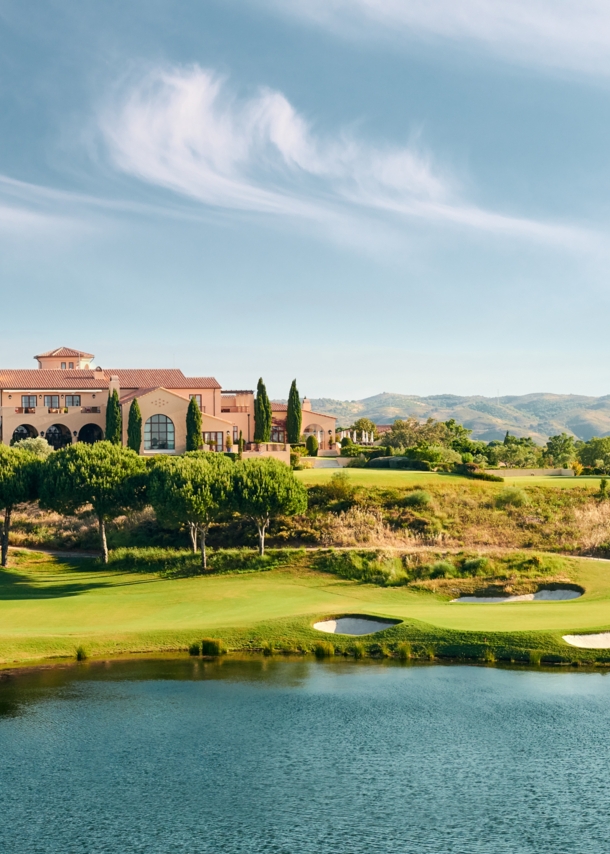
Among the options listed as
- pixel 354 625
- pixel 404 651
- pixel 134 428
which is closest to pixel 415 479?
pixel 134 428

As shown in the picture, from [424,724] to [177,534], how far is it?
119 ft

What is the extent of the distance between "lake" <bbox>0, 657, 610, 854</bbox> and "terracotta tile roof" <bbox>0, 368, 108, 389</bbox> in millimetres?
56485

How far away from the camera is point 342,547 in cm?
5234

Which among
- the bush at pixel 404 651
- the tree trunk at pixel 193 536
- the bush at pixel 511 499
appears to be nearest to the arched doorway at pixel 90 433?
the tree trunk at pixel 193 536

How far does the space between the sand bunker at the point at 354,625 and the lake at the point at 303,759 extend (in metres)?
3.09

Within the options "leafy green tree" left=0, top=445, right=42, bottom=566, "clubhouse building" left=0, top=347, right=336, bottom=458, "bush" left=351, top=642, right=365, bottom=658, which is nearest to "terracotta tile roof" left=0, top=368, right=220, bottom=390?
"clubhouse building" left=0, top=347, right=336, bottom=458

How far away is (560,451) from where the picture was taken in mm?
99812

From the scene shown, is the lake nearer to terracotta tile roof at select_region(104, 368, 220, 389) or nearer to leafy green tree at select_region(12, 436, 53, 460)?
leafy green tree at select_region(12, 436, 53, 460)

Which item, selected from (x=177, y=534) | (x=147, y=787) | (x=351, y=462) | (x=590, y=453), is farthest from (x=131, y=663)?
(x=590, y=453)

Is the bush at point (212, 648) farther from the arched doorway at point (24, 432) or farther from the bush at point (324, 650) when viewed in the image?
the arched doorway at point (24, 432)

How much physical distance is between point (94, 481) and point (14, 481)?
5.48 meters

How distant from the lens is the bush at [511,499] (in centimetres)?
5928

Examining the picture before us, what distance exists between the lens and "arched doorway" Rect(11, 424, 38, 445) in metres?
81.1

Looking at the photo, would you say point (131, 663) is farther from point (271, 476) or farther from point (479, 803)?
point (271, 476)
